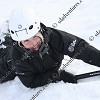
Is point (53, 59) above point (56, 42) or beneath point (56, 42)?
beneath

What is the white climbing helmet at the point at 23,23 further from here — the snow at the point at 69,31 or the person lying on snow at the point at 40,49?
the snow at the point at 69,31

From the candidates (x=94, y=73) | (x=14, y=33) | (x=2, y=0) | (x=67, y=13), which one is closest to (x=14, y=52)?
(x=14, y=33)

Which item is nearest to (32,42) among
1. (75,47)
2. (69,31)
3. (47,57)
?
(47,57)

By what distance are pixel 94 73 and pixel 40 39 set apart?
0.71 m

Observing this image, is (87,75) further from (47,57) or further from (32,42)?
(32,42)

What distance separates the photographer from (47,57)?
9.92 feet

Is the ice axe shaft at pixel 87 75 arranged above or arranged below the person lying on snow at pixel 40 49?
below

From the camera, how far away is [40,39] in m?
2.78

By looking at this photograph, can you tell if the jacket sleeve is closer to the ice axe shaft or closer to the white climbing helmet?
the ice axe shaft

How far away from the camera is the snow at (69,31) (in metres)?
2.77

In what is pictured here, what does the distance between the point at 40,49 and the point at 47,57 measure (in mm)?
183

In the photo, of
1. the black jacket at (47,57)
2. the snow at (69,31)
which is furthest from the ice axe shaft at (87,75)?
the black jacket at (47,57)

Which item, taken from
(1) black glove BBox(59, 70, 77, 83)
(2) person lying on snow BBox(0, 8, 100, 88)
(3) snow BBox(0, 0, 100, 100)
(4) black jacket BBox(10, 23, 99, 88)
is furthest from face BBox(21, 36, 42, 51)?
(1) black glove BBox(59, 70, 77, 83)

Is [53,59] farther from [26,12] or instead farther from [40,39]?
[26,12]
